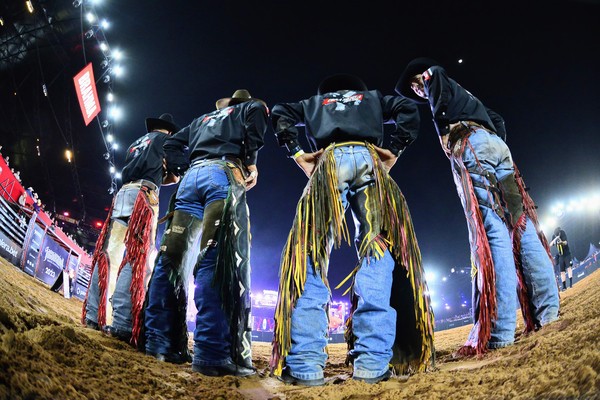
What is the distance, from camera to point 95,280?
353 centimetres

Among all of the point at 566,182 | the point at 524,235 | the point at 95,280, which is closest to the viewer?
the point at 524,235

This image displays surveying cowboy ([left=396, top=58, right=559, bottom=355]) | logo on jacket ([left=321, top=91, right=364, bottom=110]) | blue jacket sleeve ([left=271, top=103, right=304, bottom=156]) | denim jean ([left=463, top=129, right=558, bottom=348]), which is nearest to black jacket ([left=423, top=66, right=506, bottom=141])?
cowboy ([left=396, top=58, right=559, bottom=355])

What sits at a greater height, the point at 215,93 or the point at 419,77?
the point at 215,93

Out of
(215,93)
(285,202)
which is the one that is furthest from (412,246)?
(285,202)

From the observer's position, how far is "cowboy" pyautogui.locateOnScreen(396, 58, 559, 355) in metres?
2.20

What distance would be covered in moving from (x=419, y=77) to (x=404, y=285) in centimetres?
197

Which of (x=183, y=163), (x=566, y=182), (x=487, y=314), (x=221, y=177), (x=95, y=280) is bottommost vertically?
(x=487, y=314)

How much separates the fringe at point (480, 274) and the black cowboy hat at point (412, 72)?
3.17 ft

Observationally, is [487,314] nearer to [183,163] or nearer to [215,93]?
[183,163]

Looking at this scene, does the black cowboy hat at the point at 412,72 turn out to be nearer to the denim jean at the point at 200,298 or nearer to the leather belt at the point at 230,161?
the leather belt at the point at 230,161

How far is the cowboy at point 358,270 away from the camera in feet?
5.60

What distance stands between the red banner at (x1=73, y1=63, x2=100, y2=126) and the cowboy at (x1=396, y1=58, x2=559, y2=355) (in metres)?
14.2

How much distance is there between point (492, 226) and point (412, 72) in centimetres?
152

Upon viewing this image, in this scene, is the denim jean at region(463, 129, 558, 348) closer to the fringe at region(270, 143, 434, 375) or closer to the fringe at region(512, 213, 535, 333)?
the fringe at region(512, 213, 535, 333)
